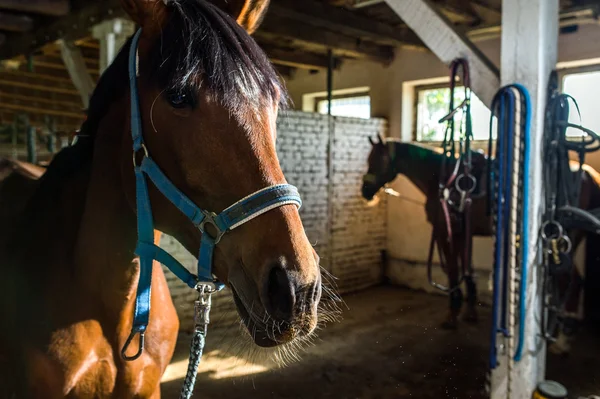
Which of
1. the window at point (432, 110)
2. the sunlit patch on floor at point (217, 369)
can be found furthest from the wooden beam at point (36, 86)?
the sunlit patch on floor at point (217, 369)

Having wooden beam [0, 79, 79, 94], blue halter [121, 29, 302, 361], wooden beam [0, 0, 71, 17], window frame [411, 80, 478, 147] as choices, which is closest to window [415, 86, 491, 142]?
window frame [411, 80, 478, 147]

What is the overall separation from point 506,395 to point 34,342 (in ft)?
6.57

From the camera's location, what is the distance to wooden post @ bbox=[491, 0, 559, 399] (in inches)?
77.8

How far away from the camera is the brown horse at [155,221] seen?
3.18ft

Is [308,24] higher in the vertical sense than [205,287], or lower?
higher

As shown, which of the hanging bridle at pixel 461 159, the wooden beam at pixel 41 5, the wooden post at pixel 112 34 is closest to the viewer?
the hanging bridle at pixel 461 159

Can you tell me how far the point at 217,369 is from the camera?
3.60m

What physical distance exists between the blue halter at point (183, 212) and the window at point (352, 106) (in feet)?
18.8

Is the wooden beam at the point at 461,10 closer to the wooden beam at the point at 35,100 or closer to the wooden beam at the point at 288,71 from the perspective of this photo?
the wooden beam at the point at 288,71

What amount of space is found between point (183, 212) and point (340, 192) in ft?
16.4

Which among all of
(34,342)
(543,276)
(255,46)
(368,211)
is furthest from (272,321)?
(368,211)

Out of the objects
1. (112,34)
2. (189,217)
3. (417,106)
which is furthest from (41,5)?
(417,106)

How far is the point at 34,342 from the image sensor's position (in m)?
1.31

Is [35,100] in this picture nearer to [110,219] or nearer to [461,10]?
[461,10]
